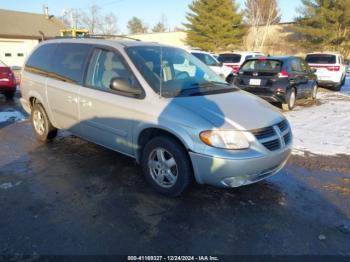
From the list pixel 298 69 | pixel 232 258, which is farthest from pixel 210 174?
pixel 298 69

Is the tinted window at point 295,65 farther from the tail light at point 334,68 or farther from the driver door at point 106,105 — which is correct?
the driver door at point 106,105

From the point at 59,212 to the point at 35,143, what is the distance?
2.85 meters

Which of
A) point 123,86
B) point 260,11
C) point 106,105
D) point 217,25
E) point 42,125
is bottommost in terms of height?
point 42,125

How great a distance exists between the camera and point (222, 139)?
11.1ft

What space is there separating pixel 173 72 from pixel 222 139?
1.46 metres

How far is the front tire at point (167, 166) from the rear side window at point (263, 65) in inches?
251

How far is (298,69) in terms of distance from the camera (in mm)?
10125

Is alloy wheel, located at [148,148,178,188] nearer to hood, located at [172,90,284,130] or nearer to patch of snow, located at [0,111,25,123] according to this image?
hood, located at [172,90,284,130]

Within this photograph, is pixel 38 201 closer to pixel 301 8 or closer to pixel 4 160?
pixel 4 160

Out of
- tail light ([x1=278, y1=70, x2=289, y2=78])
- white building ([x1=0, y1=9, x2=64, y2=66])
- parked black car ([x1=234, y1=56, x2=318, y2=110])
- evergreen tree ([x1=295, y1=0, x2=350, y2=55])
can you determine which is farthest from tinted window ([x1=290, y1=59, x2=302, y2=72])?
evergreen tree ([x1=295, y1=0, x2=350, y2=55])

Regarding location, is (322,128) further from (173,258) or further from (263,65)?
(173,258)

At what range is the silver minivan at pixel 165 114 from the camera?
3416 millimetres

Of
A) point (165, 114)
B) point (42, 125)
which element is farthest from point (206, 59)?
point (165, 114)

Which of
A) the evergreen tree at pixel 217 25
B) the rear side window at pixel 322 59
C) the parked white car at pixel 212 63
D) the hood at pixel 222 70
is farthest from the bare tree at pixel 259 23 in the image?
the parked white car at pixel 212 63
